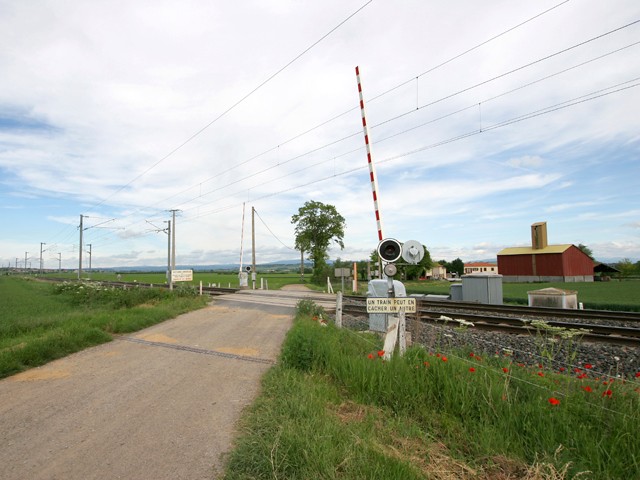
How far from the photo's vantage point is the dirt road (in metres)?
3.71

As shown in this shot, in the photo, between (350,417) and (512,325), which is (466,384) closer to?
(350,417)

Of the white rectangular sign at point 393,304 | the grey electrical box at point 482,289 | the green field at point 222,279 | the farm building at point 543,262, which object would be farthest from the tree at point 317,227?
the white rectangular sign at point 393,304

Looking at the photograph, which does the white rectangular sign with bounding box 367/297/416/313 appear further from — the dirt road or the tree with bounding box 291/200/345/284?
the tree with bounding box 291/200/345/284

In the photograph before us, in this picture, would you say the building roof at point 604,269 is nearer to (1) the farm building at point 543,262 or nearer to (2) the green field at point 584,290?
(1) the farm building at point 543,262

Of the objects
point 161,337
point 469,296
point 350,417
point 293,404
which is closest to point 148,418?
point 293,404

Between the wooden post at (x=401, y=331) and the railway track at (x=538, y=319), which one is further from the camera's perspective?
the railway track at (x=538, y=319)

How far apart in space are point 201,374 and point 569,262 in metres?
56.2

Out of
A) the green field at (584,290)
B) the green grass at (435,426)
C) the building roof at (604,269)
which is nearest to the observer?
the green grass at (435,426)

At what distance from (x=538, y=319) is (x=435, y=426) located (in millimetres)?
11855

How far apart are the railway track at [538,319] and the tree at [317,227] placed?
40882 mm

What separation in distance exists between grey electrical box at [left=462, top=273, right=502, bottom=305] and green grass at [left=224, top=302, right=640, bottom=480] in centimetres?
1684

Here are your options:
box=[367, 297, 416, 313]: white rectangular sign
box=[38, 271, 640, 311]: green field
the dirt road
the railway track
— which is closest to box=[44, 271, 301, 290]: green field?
box=[38, 271, 640, 311]: green field

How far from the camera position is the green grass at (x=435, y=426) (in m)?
3.32

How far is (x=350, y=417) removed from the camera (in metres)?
4.44
